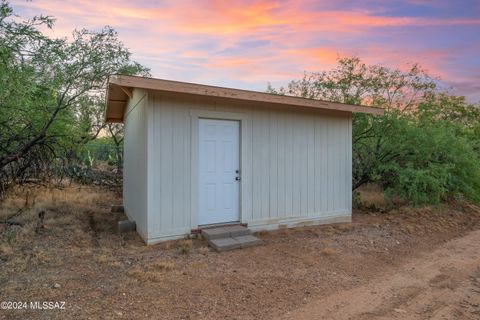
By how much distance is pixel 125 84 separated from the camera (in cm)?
418

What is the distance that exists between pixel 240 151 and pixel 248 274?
7.92ft

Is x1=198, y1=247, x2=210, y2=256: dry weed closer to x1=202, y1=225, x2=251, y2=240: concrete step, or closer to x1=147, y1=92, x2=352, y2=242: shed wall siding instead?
x1=202, y1=225, x2=251, y2=240: concrete step

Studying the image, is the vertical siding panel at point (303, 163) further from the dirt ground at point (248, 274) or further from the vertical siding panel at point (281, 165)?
the dirt ground at point (248, 274)

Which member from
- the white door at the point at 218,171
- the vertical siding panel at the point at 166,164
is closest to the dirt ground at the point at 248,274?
the vertical siding panel at the point at 166,164

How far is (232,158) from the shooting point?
215 inches

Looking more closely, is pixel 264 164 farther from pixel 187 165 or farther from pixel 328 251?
pixel 328 251

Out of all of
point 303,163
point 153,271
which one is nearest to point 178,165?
point 153,271

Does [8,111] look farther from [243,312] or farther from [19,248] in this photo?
[243,312]

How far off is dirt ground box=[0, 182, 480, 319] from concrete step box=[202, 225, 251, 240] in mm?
246

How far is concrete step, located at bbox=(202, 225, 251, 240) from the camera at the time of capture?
4.86 meters

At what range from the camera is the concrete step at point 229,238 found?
458cm

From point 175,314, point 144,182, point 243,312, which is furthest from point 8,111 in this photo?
point 243,312

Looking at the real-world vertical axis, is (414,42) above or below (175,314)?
above

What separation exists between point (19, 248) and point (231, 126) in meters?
3.82
